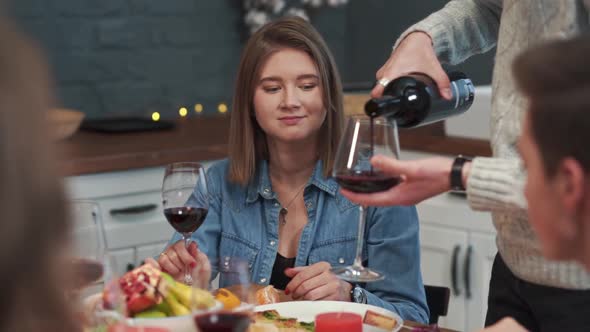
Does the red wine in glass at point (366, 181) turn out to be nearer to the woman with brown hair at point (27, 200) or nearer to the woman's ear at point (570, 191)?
the woman's ear at point (570, 191)

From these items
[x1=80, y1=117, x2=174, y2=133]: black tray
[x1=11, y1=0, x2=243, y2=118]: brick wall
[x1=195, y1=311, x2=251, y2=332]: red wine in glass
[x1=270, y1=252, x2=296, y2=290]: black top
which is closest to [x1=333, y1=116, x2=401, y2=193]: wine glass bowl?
[x1=195, y1=311, x2=251, y2=332]: red wine in glass

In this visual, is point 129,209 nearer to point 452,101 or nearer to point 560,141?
point 452,101

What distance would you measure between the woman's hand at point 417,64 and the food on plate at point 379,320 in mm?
400

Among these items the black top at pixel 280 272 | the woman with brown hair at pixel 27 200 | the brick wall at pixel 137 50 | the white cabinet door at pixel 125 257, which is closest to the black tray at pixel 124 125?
the brick wall at pixel 137 50

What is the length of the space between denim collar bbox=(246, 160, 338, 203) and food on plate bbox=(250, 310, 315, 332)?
547 millimetres

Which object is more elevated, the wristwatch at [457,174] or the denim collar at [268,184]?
the wristwatch at [457,174]

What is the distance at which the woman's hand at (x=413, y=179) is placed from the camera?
1599 millimetres

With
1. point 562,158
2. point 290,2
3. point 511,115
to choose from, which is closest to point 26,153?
point 562,158

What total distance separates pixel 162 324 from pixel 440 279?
189cm

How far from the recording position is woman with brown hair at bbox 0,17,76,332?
752 millimetres

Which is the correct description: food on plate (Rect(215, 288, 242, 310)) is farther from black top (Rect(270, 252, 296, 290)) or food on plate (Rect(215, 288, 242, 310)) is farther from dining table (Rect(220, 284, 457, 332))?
black top (Rect(270, 252, 296, 290))

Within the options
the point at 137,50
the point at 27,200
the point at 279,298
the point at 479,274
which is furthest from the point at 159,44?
the point at 27,200

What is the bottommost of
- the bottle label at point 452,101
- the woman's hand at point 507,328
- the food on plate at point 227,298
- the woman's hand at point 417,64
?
the woman's hand at point 507,328

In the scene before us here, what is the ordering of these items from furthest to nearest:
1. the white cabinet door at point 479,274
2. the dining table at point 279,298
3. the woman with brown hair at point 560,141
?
the white cabinet door at point 479,274
the dining table at point 279,298
the woman with brown hair at point 560,141
